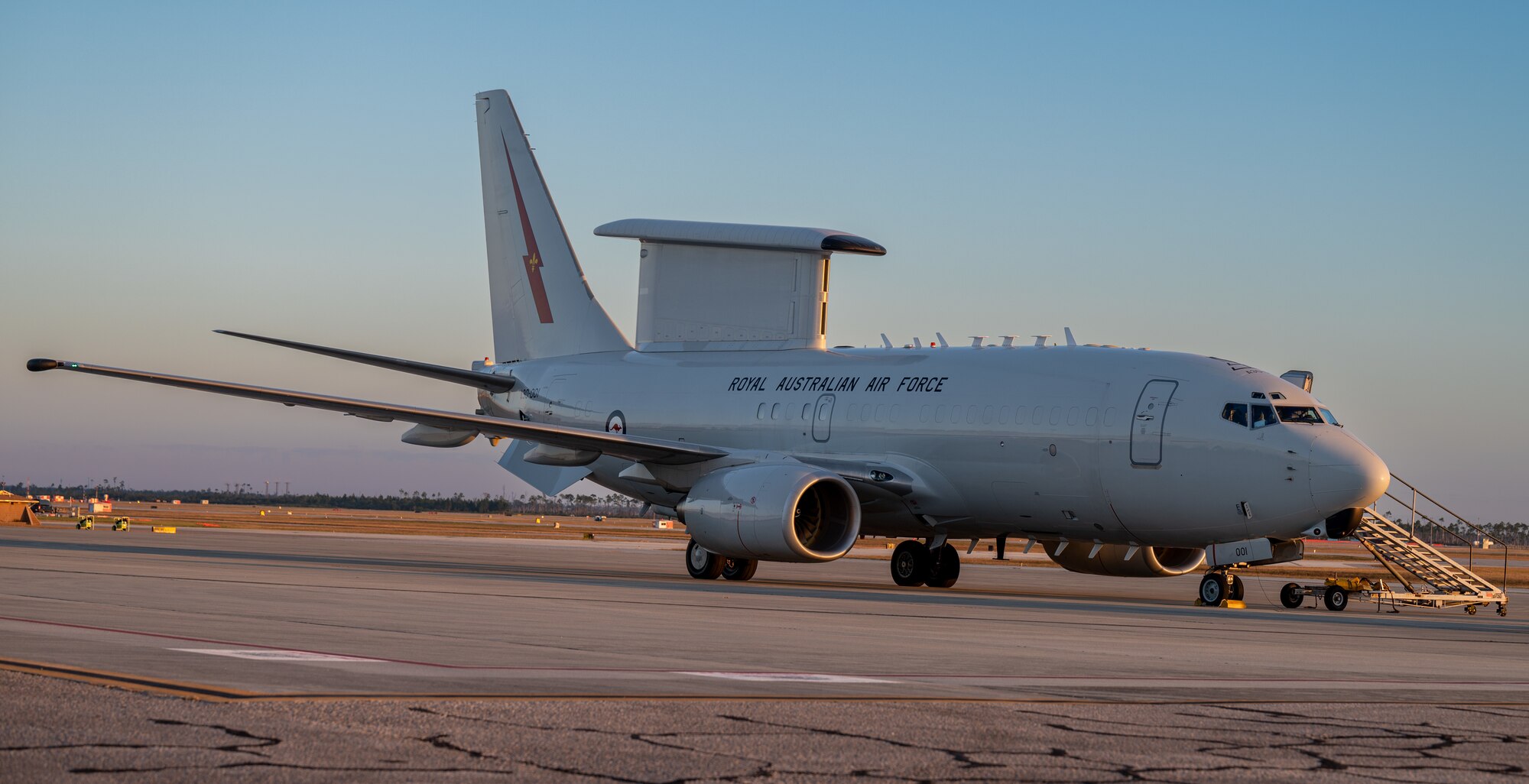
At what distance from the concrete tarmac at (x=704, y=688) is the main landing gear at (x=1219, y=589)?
3.41 m

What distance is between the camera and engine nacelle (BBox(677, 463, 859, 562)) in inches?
989

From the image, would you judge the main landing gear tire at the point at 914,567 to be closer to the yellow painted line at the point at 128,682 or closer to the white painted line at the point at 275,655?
the white painted line at the point at 275,655

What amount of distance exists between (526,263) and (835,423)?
1132 centimetres

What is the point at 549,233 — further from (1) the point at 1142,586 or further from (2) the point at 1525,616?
(2) the point at 1525,616

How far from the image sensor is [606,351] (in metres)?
35.5

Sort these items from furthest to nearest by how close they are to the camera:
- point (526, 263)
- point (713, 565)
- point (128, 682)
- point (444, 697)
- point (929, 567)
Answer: point (526, 263)
point (929, 567)
point (713, 565)
point (128, 682)
point (444, 697)

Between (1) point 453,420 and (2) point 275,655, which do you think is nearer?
(2) point 275,655

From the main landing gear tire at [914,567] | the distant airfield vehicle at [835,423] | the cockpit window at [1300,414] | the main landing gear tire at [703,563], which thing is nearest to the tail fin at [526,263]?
the distant airfield vehicle at [835,423]

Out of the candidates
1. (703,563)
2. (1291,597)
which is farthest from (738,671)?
(703,563)

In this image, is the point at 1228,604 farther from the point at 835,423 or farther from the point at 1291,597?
the point at 835,423

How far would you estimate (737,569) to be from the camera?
29047 mm

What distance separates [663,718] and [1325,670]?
669 centimetres

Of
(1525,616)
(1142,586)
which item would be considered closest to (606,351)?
(1142,586)

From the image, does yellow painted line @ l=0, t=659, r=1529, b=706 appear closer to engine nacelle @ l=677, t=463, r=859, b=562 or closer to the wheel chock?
the wheel chock
